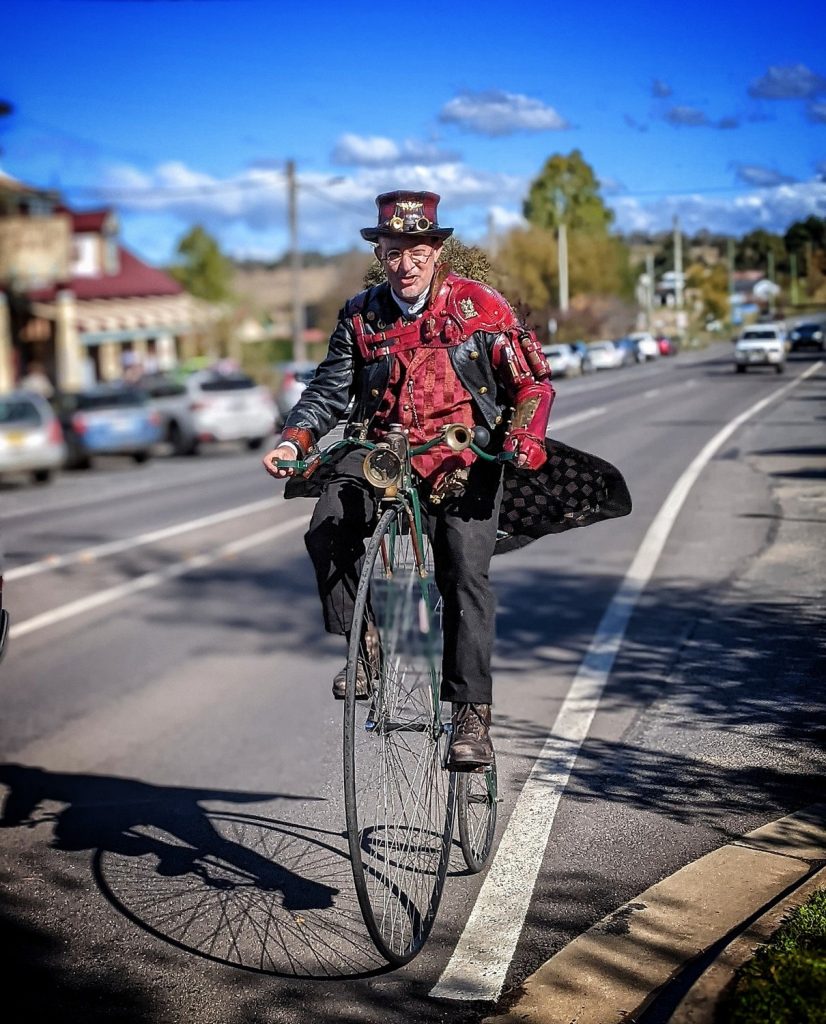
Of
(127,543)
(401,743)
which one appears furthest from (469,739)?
(127,543)

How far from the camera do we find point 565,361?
54.2ft

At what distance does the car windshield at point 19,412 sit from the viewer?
90.3 ft

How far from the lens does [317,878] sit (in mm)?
5184

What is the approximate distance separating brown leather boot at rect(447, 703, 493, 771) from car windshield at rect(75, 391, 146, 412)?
26.8 meters

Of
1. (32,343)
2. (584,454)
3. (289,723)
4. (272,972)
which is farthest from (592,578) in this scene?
(32,343)

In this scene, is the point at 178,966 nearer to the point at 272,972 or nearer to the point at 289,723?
the point at 272,972

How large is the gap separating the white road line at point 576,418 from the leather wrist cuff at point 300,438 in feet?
43.8

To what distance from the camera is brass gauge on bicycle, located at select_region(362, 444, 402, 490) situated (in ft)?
14.2

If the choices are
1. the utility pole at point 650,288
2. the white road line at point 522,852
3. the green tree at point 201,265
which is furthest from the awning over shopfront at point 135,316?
the white road line at point 522,852

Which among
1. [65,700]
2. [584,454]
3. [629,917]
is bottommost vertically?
[65,700]

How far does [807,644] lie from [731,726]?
0.95 m

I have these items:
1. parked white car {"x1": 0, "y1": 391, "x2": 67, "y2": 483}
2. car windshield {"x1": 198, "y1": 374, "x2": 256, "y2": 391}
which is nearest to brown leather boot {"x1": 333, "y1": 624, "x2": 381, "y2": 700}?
parked white car {"x1": 0, "y1": 391, "x2": 67, "y2": 483}

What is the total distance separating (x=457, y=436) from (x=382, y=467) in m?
0.27

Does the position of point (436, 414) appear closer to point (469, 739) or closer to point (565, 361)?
point (469, 739)
